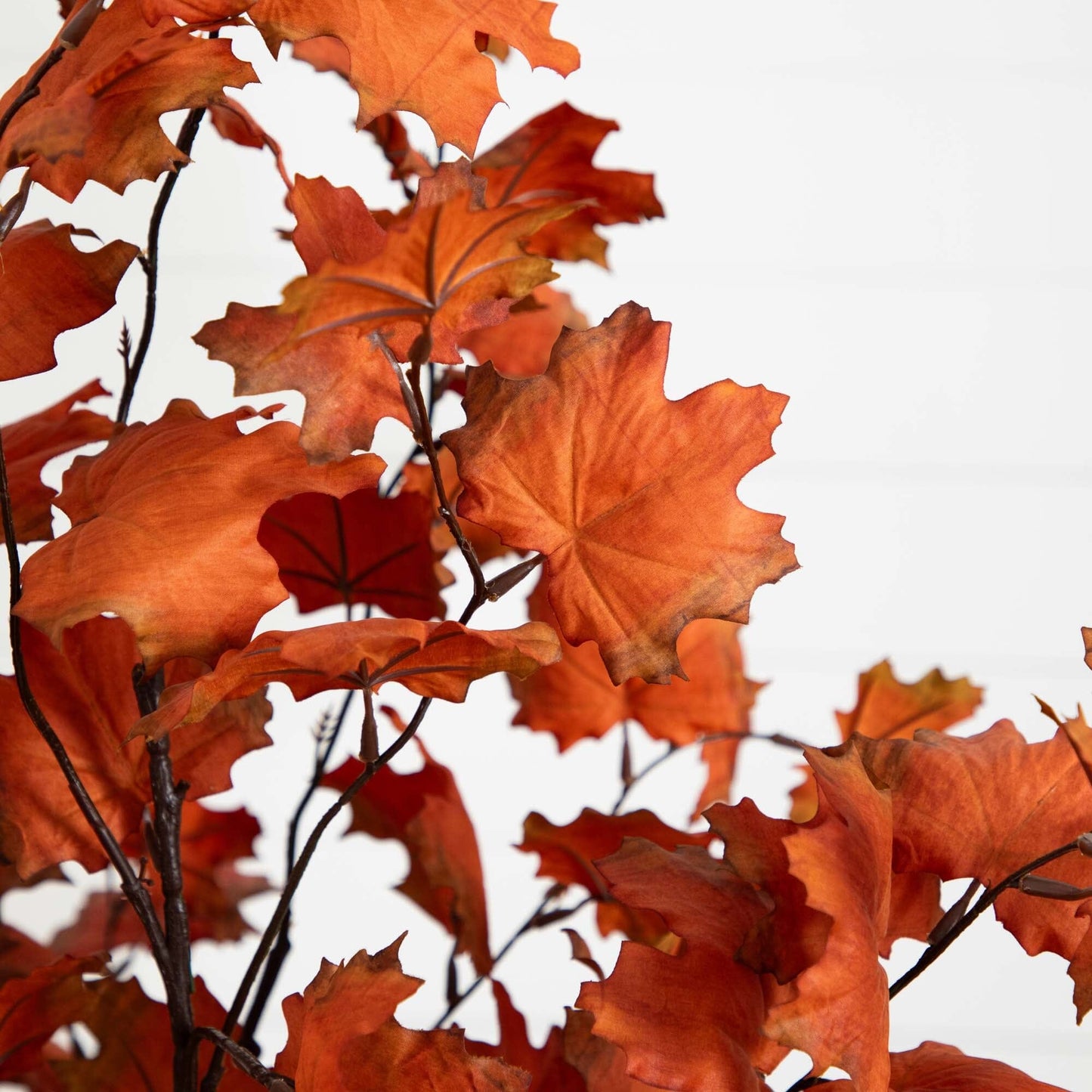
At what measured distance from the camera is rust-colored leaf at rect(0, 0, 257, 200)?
225mm

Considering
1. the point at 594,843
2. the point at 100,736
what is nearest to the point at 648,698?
the point at 594,843

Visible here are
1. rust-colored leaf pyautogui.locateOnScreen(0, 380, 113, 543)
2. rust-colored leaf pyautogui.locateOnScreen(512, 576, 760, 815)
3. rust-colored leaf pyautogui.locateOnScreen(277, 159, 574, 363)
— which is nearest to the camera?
rust-colored leaf pyautogui.locateOnScreen(277, 159, 574, 363)

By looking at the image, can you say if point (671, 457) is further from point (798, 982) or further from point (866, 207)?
point (866, 207)

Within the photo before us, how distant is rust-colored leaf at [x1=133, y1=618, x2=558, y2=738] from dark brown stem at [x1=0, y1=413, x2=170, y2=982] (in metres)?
0.03

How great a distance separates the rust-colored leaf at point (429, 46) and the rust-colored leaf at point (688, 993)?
0.54 feet

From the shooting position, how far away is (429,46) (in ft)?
0.80

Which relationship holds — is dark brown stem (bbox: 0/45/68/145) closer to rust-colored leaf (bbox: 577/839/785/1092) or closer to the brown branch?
the brown branch

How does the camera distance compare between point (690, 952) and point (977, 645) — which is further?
point (977, 645)

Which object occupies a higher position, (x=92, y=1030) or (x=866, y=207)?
(x=866, y=207)

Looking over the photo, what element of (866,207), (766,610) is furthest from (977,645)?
(866,207)

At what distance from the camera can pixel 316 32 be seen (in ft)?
0.76

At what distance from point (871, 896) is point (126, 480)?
0.58 ft

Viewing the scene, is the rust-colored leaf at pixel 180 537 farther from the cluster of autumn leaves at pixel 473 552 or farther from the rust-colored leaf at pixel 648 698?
the rust-colored leaf at pixel 648 698

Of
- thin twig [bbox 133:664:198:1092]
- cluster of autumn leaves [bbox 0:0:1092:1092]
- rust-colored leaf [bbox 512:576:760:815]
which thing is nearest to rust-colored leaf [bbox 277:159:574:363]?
cluster of autumn leaves [bbox 0:0:1092:1092]
